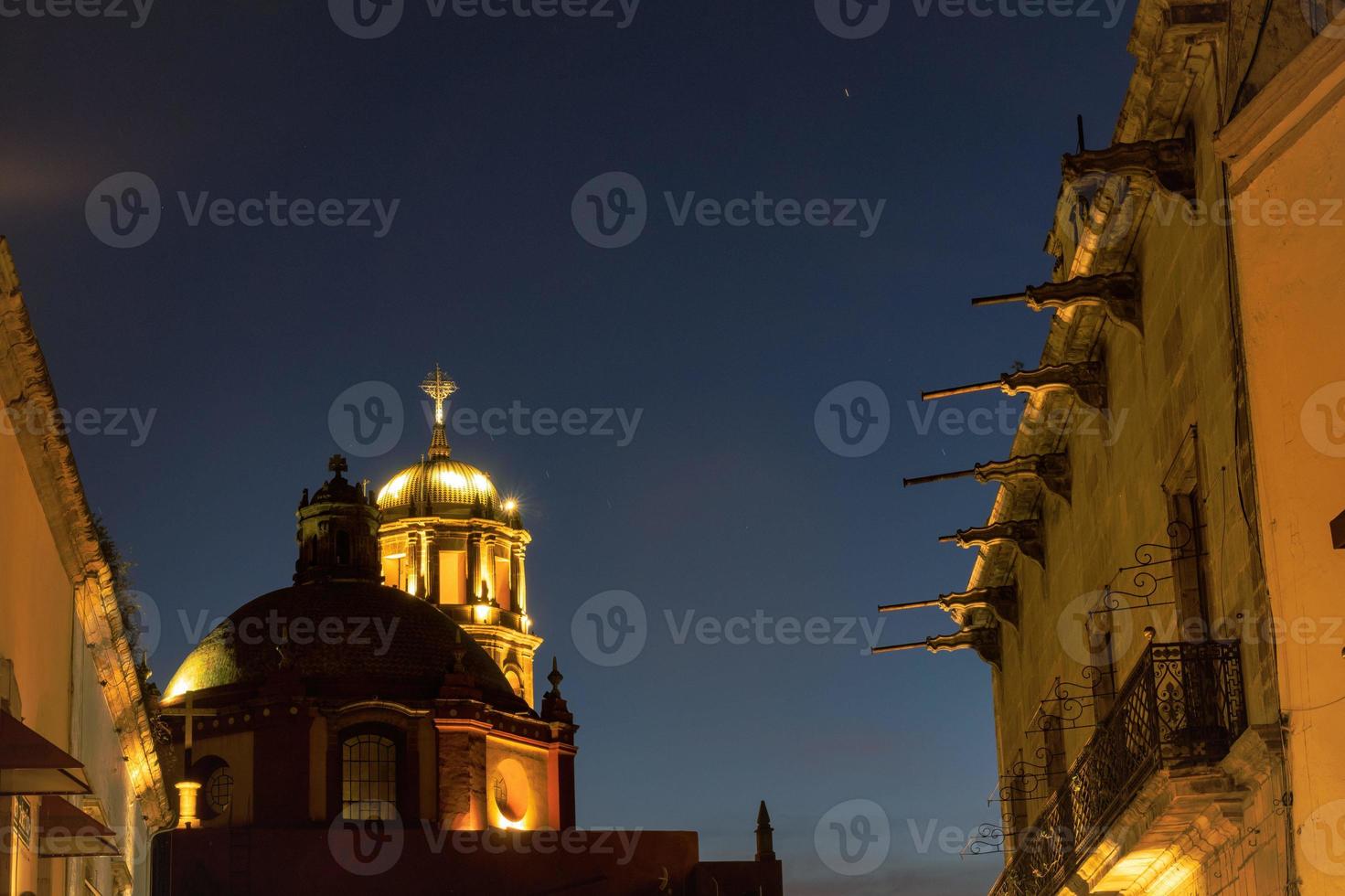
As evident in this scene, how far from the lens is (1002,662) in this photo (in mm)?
25734

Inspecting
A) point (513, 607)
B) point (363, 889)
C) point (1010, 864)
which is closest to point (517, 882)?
point (363, 889)

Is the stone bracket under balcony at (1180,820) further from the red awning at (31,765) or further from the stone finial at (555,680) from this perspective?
the stone finial at (555,680)

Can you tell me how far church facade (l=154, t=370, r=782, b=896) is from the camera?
51.0 meters

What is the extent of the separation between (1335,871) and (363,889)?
4117 centimetres

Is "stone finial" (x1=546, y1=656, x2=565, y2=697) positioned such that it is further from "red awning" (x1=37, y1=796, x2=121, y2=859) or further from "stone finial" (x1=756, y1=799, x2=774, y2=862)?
"red awning" (x1=37, y1=796, x2=121, y2=859)

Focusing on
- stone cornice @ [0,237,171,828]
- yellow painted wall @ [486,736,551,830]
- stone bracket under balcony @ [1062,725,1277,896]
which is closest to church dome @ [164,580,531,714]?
yellow painted wall @ [486,736,551,830]

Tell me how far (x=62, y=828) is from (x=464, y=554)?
5589 centimetres

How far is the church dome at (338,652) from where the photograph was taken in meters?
58.0

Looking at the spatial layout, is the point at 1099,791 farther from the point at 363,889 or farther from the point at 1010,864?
the point at 363,889

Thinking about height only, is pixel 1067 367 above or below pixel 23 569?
above

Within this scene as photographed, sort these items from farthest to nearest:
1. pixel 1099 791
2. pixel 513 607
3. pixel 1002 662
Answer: pixel 513 607 → pixel 1002 662 → pixel 1099 791

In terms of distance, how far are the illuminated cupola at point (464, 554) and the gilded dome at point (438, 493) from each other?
0.10 feet

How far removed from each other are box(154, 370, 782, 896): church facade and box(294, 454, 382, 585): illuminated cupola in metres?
0.06

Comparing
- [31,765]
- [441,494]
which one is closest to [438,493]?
[441,494]
